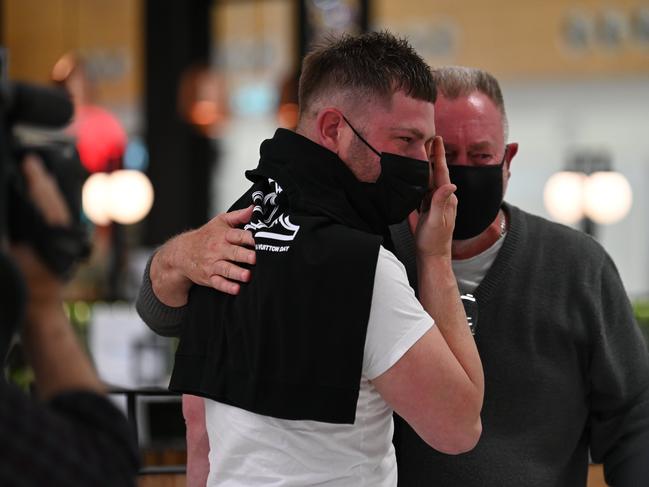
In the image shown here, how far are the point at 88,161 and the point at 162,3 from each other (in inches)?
80.3

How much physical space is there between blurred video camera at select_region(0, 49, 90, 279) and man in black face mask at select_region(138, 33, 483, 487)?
363 millimetres

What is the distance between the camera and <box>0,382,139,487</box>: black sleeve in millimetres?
977

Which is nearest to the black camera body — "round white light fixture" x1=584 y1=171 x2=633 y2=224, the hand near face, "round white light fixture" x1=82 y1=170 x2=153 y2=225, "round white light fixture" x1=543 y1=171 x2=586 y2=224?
the hand near face

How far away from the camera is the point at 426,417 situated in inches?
53.7

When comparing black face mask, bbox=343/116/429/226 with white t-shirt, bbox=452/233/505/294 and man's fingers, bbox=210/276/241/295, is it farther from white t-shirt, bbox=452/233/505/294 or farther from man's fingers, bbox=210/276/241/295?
white t-shirt, bbox=452/233/505/294

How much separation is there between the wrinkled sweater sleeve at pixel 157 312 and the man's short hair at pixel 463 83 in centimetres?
62

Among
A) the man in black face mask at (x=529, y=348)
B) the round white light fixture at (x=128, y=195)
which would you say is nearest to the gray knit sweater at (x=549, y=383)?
the man in black face mask at (x=529, y=348)

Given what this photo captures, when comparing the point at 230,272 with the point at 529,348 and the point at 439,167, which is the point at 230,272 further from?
the point at 529,348

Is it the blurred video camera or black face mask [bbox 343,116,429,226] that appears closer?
the blurred video camera

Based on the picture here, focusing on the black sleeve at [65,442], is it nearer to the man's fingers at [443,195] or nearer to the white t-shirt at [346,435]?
the white t-shirt at [346,435]

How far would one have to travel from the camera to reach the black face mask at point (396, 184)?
1.50 metres

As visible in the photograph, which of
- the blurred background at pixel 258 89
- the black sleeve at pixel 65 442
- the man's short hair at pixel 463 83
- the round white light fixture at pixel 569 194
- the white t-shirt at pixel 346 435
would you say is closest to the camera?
the black sleeve at pixel 65 442

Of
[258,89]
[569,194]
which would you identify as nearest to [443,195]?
[569,194]

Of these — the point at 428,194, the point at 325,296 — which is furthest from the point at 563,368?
the point at 325,296
